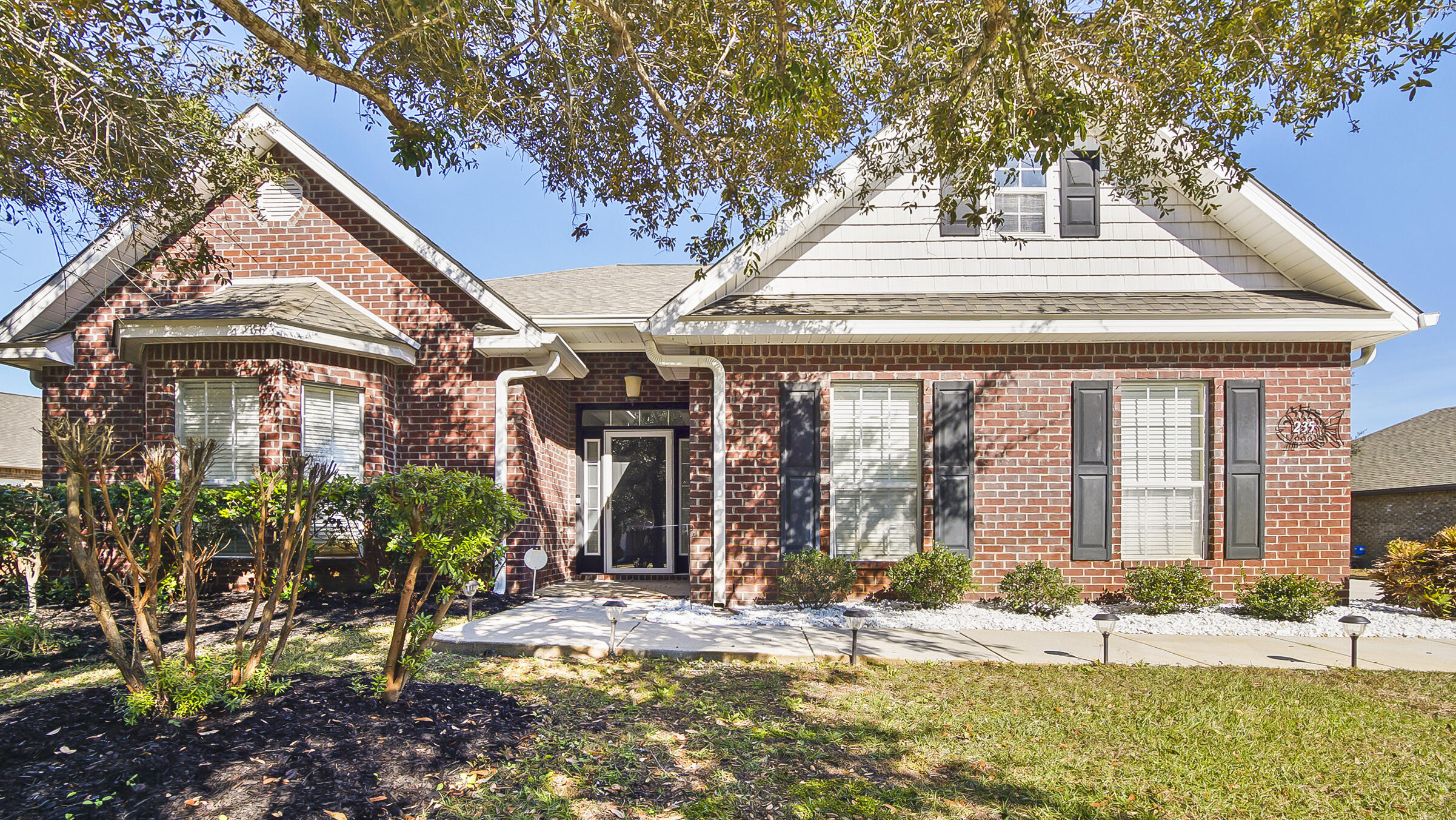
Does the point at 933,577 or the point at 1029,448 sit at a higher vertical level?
the point at 1029,448

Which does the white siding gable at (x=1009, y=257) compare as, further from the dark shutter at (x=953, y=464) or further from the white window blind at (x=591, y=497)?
the white window blind at (x=591, y=497)

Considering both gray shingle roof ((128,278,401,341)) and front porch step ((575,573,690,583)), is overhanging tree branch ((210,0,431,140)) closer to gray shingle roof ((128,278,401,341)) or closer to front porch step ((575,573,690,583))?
gray shingle roof ((128,278,401,341))

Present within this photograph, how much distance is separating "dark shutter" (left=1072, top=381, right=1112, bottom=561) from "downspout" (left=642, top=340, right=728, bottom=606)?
12.8 feet

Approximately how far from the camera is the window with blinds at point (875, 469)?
8383 millimetres

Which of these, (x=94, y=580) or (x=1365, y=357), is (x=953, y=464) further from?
(x=94, y=580)

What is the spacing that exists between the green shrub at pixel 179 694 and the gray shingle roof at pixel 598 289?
6.16m

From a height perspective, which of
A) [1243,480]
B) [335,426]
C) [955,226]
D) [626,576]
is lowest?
[626,576]

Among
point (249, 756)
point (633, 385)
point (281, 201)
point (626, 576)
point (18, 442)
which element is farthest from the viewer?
point (18, 442)

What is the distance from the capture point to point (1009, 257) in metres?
8.80

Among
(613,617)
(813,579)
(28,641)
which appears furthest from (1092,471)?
(28,641)

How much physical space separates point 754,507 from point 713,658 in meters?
2.49

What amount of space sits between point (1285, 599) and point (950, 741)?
560 cm

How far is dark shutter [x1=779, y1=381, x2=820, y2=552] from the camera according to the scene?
27.0 feet

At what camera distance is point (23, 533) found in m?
7.07
